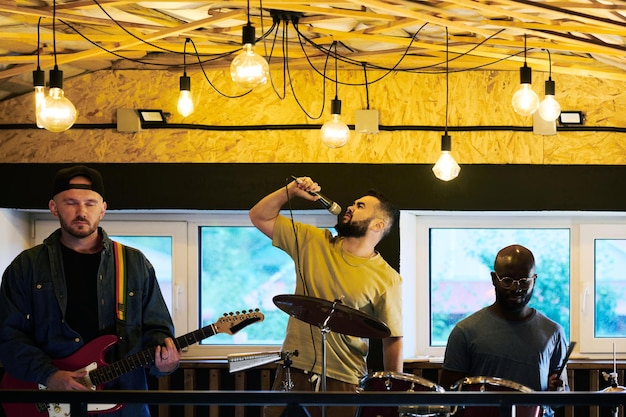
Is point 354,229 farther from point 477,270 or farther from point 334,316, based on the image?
point 477,270

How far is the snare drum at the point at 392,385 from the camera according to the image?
4.15 metres

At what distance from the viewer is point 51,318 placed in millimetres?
3977

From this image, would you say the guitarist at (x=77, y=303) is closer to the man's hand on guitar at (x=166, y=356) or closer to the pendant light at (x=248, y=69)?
the man's hand on guitar at (x=166, y=356)

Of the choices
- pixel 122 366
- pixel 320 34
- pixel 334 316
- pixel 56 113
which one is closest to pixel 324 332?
pixel 334 316

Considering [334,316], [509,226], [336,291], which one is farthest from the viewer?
[509,226]

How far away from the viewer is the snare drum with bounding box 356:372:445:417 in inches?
163

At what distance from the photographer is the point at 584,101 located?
655 cm

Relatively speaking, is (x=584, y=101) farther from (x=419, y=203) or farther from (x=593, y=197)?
(x=419, y=203)

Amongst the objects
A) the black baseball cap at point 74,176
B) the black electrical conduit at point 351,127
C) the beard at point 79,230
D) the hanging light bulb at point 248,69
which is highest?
the black electrical conduit at point 351,127

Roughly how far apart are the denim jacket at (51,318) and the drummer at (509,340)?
50.3 inches

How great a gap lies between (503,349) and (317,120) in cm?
275

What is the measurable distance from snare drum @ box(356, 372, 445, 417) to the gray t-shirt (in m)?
0.15

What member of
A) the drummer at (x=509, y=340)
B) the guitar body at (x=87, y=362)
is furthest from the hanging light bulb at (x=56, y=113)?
the drummer at (x=509, y=340)

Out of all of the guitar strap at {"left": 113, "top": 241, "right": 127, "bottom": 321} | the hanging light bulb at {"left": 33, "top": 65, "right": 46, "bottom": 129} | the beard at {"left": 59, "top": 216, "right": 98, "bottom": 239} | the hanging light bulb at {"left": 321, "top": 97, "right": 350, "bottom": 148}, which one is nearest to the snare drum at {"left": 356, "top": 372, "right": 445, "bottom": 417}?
the guitar strap at {"left": 113, "top": 241, "right": 127, "bottom": 321}
